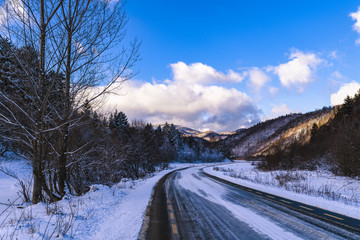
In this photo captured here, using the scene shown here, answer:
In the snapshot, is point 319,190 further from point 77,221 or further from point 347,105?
point 347,105

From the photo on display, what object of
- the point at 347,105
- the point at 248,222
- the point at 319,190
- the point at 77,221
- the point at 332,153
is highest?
the point at 347,105

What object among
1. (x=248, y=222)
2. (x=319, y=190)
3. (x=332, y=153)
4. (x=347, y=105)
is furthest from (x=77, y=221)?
(x=347, y=105)

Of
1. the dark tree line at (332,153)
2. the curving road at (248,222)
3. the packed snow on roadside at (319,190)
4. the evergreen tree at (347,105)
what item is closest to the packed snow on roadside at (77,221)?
the curving road at (248,222)

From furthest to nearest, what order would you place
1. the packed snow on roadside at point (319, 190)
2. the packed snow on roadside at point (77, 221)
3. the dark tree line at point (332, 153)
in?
the dark tree line at point (332, 153) < the packed snow on roadside at point (319, 190) < the packed snow on roadside at point (77, 221)

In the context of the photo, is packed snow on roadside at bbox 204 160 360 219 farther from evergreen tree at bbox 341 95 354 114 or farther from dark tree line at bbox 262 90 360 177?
evergreen tree at bbox 341 95 354 114

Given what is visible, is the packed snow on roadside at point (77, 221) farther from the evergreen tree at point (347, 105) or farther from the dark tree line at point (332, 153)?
the evergreen tree at point (347, 105)

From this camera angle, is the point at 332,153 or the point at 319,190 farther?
the point at 332,153

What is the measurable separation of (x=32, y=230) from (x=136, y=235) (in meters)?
2.29

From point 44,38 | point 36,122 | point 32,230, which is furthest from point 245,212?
point 44,38

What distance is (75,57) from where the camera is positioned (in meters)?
7.09

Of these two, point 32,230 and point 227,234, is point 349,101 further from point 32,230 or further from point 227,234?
point 32,230

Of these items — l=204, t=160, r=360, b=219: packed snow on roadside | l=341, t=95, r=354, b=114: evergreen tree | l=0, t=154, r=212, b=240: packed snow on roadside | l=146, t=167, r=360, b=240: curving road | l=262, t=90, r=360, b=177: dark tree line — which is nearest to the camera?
l=0, t=154, r=212, b=240: packed snow on roadside

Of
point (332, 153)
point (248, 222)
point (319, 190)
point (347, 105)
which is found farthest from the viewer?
point (347, 105)

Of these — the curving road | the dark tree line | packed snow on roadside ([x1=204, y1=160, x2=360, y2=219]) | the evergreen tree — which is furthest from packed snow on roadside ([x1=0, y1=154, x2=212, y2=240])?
the evergreen tree
